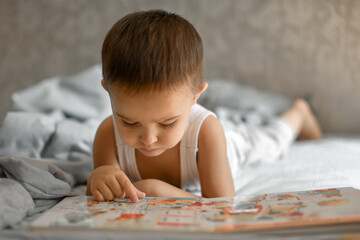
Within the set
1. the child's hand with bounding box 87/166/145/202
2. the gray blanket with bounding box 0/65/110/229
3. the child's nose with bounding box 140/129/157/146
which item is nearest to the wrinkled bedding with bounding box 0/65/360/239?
the gray blanket with bounding box 0/65/110/229

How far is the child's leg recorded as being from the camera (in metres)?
1.46

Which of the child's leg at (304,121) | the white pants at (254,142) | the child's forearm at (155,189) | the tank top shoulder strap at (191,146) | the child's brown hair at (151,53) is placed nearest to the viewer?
the child's brown hair at (151,53)

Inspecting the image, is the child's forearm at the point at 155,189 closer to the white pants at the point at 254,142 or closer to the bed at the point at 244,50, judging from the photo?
the white pants at the point at 254,142

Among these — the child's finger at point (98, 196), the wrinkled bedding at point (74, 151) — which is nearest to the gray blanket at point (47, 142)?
the wrinkled bedding at point (74, 151)

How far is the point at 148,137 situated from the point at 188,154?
0.24 metres

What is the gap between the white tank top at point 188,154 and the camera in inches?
34.5

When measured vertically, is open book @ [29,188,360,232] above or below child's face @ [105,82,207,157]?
below

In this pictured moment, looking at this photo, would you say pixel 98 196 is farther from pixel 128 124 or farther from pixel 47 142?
pixel 47 142

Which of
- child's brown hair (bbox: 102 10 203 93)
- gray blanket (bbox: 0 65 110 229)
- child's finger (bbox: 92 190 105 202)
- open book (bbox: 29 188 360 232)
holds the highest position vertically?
child's brown hair (bbox: 102 10 203 93)

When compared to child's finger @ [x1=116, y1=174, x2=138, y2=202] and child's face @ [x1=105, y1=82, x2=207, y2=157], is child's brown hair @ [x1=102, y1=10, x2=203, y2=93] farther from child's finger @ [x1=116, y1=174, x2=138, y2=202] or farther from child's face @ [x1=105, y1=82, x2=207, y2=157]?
child's finger @ [x1=116, y1=174, x2=138, y2=202]

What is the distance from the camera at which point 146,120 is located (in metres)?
0.66

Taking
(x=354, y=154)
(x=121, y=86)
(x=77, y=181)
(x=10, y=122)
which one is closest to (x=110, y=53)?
(x=121, y=86)

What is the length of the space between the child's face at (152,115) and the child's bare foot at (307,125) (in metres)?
0.91

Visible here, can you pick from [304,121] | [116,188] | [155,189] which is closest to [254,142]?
[304,121]
